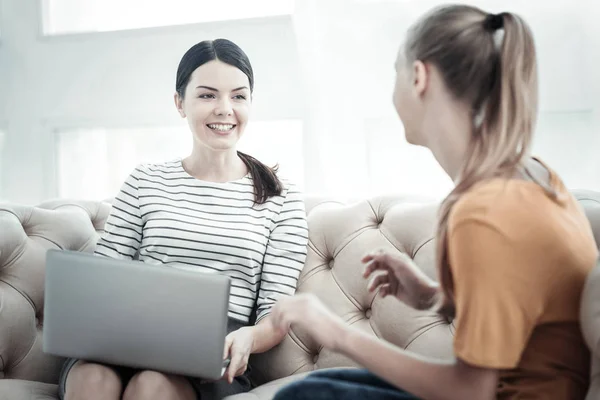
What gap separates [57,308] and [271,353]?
55 centimetres

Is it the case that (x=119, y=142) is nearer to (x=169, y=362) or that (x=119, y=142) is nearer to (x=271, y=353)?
(x=271, y=353)

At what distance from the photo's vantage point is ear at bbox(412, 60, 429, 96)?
3.03 ft

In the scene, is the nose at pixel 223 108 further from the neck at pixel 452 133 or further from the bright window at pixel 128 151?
the neck at pixel 452 133

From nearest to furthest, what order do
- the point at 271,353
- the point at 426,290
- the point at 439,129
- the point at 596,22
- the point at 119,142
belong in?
the point at 439,129 < the point at 426,290 < the point at 271,353 < the point at 596,22 < the point at 119,142

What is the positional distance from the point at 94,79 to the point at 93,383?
54.2 inches

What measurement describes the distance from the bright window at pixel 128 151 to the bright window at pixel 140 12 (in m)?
0.37

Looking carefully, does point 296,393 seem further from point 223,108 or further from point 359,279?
point 223,108

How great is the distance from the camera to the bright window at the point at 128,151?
2.14 m

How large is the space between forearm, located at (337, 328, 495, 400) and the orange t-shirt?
0.03m

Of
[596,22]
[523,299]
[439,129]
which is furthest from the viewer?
[596,22]

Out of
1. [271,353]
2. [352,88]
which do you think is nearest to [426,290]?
[271,353]

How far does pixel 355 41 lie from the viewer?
1.99m

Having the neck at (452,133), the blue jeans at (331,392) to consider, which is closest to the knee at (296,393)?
the blue jeans at (331,392)

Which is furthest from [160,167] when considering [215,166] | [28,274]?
[28,274]
